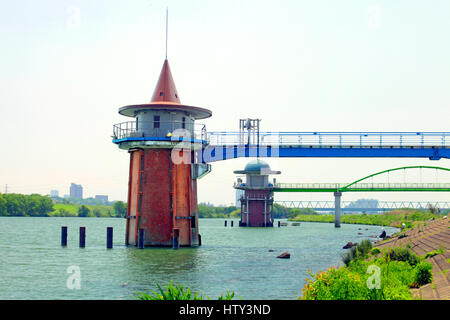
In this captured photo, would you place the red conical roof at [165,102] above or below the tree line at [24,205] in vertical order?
above

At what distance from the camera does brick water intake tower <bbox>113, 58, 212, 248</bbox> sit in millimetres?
47156

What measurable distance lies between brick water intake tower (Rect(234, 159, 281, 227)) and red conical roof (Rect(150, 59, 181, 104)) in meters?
61.9

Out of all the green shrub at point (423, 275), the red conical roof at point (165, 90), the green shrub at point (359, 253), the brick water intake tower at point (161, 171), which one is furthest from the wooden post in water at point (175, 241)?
the green shrub at point (423, 275)

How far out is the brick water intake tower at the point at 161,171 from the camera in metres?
47.2

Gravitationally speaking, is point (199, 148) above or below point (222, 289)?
above

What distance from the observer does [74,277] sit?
110 ft

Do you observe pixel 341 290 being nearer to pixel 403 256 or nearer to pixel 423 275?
pixel 423 275

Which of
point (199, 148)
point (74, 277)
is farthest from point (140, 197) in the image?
point (74, 277)

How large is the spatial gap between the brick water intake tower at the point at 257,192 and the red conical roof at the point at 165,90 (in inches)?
2437

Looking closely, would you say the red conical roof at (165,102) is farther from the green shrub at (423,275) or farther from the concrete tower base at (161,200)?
the green shrub at (423,275)

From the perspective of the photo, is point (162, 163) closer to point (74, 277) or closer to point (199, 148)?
point (199, 148)
